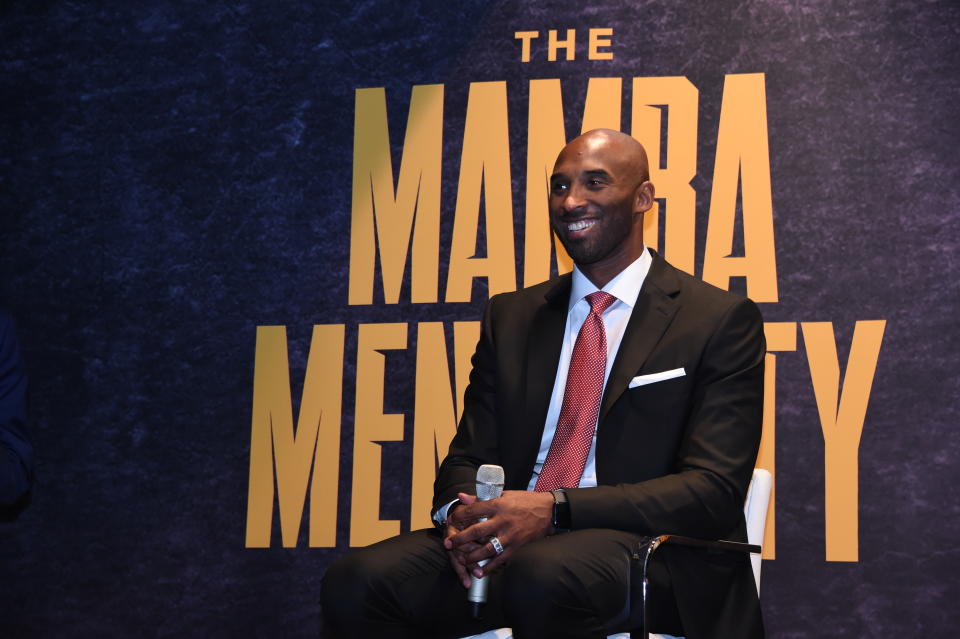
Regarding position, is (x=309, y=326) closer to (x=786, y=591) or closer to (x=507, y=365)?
(x=507, y=365)

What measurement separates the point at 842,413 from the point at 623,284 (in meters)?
1.19

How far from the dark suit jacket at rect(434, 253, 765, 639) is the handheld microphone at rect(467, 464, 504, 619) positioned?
18 centimetres

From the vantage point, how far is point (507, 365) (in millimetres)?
3061

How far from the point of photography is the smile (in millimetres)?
3127

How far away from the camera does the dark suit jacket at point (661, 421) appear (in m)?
2.57

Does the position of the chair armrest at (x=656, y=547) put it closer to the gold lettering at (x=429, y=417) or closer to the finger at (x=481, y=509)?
the finger at (x=481, y=509)

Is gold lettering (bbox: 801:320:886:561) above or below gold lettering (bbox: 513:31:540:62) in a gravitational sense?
below

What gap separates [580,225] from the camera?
3131 millimetres

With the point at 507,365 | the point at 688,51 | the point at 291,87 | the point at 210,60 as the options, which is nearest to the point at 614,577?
the point at 507,365

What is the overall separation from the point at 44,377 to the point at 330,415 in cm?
128

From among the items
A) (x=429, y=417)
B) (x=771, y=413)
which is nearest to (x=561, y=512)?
(x=771, y=413)

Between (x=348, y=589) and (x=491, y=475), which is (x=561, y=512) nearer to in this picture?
(x=491, y=475)

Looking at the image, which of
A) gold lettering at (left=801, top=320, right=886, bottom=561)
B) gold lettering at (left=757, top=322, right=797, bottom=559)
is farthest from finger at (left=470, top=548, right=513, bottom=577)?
gold lettering at (left=801, top=320, right=886, bottom=561)

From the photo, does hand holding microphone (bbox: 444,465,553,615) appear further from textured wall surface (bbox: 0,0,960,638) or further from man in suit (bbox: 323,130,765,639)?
textured wall surface (bbox: 0,0,960,638)
